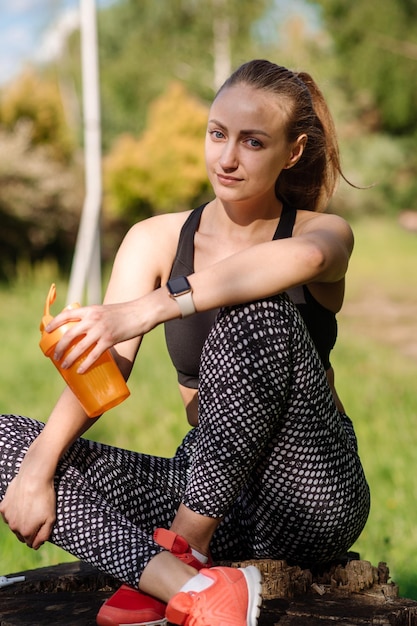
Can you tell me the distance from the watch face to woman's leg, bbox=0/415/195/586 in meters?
0.41

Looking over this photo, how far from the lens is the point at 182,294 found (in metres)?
1.77

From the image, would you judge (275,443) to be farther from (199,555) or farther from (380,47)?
(380,47)

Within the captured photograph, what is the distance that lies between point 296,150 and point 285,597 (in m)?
0.97

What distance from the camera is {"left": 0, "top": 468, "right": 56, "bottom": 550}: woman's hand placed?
181 centimetres

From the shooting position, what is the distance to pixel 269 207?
7.11 feet

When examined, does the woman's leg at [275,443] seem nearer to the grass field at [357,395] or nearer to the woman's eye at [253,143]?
the woman's eye at [253,143]

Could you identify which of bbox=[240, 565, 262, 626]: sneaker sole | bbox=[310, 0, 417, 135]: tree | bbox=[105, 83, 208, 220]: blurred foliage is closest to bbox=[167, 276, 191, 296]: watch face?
bbox=[240, 565, 262, 626]: sneaker sole

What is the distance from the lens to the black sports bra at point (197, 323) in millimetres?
2064

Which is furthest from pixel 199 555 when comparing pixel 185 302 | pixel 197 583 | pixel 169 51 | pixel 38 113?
pixel 169 51

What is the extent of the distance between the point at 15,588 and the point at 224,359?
2.38 feet

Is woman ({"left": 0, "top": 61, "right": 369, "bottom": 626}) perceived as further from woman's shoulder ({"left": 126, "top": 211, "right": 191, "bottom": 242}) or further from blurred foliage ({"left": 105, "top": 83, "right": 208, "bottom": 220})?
blurred foliage ({"left": 105, "top": 83, "right": 208, "bottom": 220})

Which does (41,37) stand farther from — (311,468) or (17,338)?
(311,468)

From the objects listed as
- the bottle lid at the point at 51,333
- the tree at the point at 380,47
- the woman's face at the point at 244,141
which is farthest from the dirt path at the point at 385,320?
the tree at the point at 380,47

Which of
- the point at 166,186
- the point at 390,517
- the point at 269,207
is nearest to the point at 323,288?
the point at 269,207
